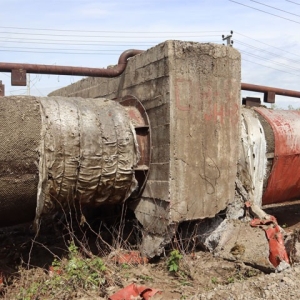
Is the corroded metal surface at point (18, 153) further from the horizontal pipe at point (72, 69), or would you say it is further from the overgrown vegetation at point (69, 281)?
the horizontal pipe at point (72, 69)

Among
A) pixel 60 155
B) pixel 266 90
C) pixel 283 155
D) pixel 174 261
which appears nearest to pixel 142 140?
pixel 60 155

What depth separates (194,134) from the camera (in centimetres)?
452

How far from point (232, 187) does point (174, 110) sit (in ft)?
4.03

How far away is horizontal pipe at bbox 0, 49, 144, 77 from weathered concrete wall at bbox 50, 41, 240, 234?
356mm

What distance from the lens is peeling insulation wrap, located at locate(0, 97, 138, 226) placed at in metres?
3.91

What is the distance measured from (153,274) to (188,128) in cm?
156

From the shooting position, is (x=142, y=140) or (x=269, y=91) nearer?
(x=142, y=140)

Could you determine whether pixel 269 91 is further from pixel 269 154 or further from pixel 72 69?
pixel 72 69

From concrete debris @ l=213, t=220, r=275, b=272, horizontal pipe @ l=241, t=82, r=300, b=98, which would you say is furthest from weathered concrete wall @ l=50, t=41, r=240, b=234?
horizontal pipe @ l=241, t=82, r=300, b=98

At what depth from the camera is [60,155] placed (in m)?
4.04

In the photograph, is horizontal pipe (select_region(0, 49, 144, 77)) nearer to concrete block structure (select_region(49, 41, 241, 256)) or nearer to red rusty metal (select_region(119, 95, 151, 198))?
concrete block structure (select_region(49, 41, 241, 256))

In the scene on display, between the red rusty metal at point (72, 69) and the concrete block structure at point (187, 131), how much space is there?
358 millimetres

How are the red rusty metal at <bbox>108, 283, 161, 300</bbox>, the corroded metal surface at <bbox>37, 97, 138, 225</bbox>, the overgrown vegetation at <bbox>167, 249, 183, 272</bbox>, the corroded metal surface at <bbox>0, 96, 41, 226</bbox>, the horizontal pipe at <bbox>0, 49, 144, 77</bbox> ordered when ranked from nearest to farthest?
the red rusty metal at <bbox>108, 283, 161, 300</bbox>
the corroded metal surface at <bbox>0, 96, 41, 226</bbox>
the corroded metal surface at <bbox>37, 97, 138, 225</bbox>
the overgrown vegetation at <bbox>167, 249, 183, 272</bbox>
the horizontal pipe at <bbox>0, 49, 144, 77</bbox>

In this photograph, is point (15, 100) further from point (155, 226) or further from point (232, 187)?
point (232, 187)
